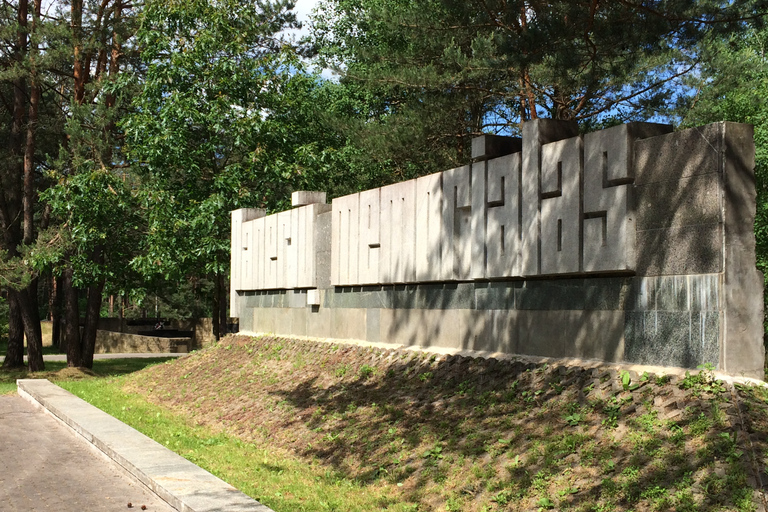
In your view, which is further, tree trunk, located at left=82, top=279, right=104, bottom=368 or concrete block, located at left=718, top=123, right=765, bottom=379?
tree trunk, located at left=82, top=279, right=104, bottom=368

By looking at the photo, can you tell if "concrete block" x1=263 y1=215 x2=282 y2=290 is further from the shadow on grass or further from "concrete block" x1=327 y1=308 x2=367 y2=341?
the shadow on grass

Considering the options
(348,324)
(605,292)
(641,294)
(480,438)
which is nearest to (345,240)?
(348,324)

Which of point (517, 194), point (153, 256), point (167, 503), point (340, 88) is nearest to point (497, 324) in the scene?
point (517, 194)

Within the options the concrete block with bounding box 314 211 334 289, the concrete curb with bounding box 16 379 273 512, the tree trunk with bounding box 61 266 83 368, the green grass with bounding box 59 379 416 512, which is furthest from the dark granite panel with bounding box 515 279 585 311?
the tree trunk with bounding box 61 266 83 368

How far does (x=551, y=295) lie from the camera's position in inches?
374

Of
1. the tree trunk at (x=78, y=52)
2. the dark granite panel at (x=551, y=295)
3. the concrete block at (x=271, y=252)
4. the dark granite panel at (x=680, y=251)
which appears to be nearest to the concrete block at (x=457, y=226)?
the dark granite panel at (x=551, y=295)

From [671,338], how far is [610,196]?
162cm

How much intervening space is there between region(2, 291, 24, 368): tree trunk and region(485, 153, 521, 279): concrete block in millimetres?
21972

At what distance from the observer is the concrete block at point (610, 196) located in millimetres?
8430

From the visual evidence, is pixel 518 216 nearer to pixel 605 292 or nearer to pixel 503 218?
pixel 503 218

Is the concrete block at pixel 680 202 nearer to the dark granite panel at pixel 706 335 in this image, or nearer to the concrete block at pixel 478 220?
the dark granite panel at pixel 706 335

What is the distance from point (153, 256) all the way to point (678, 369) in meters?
15.8

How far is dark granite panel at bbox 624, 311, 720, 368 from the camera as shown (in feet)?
24.9

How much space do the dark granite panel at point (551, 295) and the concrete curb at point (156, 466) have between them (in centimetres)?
406
